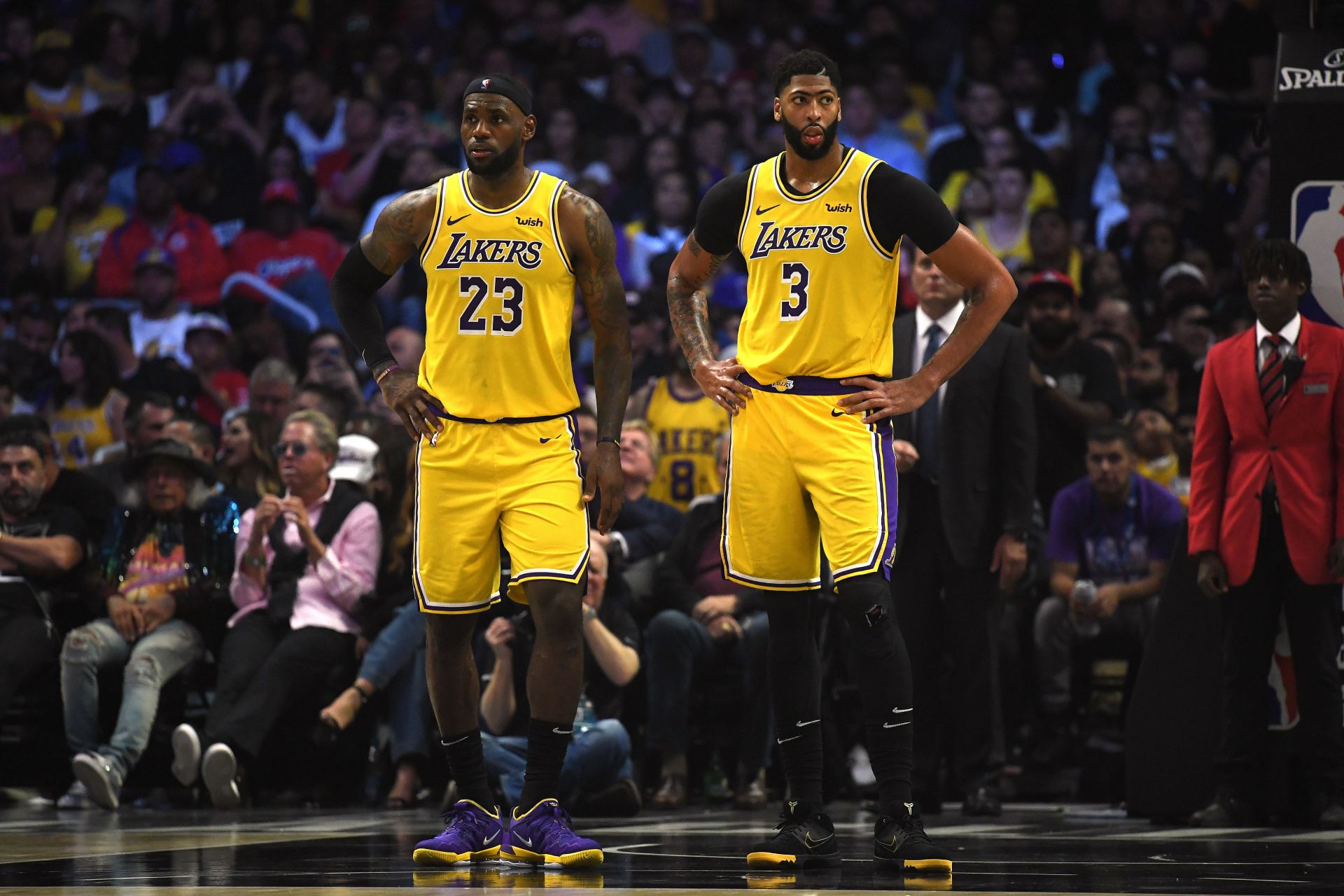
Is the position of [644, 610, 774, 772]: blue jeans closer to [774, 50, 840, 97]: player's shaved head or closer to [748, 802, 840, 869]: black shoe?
[748, 802, 840, 869]: black shoe

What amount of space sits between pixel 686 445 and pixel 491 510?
4.48 meters

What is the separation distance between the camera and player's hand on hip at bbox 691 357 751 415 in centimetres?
549

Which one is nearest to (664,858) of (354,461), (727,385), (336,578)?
(727,385)

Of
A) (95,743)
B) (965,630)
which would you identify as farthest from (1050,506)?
(95,743)

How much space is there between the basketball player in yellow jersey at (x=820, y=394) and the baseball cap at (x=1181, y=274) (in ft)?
21.0

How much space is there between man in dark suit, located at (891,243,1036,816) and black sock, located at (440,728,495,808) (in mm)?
2390

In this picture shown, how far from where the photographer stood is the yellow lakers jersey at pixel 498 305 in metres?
5.57

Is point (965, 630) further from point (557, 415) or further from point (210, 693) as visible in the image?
point (210, 693)

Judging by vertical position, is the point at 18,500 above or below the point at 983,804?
above

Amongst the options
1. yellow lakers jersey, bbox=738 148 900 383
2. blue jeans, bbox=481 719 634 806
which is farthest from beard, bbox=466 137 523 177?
blue jeans, bbox=481 719 634 806

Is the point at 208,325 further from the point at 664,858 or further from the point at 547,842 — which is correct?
the point at 547,842

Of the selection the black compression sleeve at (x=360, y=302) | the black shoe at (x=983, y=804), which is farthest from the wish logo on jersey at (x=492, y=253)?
the black shoe at (x=983, y=804)

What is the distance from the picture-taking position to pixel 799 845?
5289 millimetres

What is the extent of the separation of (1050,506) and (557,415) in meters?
4.28
